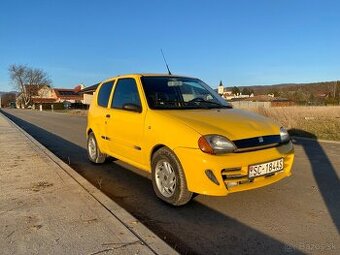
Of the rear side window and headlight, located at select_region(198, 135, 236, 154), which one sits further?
the rear side window

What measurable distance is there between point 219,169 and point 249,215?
72 centimetres

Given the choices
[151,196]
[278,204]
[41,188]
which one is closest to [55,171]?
[41,188]

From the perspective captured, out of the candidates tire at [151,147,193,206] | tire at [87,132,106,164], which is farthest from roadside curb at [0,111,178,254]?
tire at [87,132,106,164]

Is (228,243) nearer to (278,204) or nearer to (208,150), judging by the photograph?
(208,150)

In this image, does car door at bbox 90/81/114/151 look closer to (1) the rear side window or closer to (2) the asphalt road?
(1) the rear side window

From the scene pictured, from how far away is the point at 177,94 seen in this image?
6.02 metres

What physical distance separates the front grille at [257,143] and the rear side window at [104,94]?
3.19 meters

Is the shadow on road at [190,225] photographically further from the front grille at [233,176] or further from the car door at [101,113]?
the car door at [101,113]

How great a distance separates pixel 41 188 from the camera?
5.51 metres

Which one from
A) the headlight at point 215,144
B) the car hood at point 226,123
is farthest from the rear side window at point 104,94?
the headlight at point 215,144

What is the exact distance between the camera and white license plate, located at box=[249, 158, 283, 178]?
15.4 ft

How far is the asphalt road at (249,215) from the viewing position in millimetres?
3799

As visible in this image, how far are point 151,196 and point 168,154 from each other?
95cm

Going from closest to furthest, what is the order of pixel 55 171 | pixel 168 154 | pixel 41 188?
pixel 168 154
pixel 41 188
pixel 55 171
